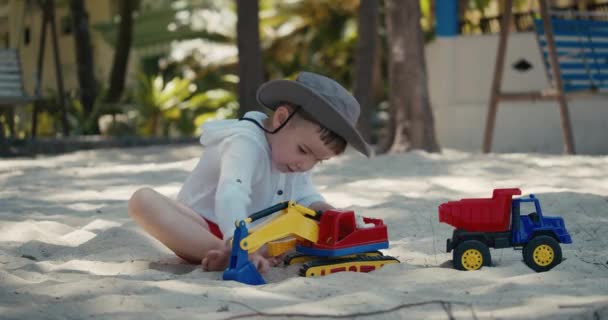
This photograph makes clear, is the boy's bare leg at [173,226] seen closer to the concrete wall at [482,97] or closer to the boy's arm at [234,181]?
the boy's arm at [234,181]

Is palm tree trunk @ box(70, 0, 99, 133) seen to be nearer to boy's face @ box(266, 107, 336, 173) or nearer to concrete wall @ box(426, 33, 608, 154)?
concrete wall @ box(426, 33, 608, 154)

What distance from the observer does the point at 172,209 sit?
3508 mm

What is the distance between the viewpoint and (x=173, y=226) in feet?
11.4

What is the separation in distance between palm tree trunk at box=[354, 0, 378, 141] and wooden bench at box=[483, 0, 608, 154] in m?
1.99

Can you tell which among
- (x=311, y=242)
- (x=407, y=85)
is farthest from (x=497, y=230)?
(x=407, y=85)

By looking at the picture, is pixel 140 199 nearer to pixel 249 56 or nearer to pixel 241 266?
pixel 241 266

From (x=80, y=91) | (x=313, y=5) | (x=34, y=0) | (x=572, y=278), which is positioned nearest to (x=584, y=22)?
(x=572, y=278)

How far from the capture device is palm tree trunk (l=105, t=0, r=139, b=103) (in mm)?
15062

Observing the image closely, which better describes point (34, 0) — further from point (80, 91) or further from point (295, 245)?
point (295, 245)

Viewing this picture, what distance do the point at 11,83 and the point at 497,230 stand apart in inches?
346

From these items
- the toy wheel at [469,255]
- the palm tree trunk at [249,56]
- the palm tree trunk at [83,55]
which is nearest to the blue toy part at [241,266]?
the toy wheel at [469,255]

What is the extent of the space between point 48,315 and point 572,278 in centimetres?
167

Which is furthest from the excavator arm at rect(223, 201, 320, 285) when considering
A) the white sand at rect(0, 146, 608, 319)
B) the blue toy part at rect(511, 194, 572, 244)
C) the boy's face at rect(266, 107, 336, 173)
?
the blue toy part at rect(511, 194, 572, 244)

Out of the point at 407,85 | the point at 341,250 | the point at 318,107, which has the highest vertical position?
the point at 318,107
